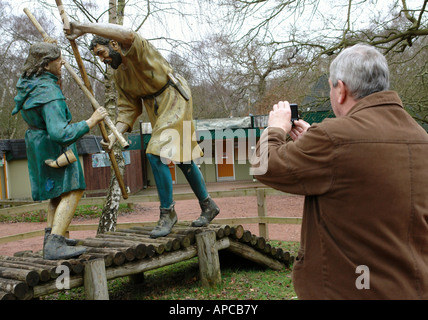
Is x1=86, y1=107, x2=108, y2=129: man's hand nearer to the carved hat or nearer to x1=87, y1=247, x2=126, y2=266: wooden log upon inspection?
the carved hat

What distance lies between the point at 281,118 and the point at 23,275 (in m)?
2.43

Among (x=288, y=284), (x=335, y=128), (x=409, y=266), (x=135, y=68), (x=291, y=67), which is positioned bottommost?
(x=288, y=284)

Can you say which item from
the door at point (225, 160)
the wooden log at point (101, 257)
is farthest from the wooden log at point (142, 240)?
the door at point (225, 160)

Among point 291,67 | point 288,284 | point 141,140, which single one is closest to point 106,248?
point 288,284

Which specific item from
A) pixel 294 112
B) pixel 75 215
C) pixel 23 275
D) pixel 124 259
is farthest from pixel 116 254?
pixel 75 215

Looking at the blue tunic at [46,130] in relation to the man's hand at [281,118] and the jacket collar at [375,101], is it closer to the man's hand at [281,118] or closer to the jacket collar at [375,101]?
the man's hand at [281,118]

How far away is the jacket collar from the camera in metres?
1.78

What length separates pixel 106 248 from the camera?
408cm

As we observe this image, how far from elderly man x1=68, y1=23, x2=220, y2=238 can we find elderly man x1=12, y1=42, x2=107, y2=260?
0.53 m

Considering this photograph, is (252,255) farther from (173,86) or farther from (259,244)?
(173,86)

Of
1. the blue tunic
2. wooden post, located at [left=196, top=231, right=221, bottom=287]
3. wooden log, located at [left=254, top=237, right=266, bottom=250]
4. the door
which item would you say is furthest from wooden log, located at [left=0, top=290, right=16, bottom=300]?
the door

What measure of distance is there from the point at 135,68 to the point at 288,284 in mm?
2975

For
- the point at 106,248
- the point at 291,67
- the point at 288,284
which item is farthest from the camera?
the point at 291,67
